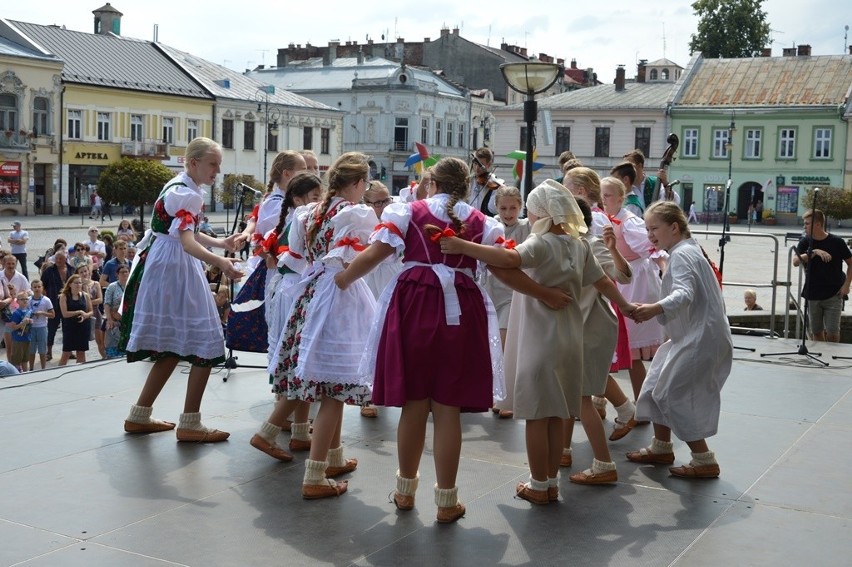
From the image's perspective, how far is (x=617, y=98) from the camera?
6169cm

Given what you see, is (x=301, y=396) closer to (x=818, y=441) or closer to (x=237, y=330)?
(x=237, y=330)

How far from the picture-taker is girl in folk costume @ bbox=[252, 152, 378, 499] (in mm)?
5379

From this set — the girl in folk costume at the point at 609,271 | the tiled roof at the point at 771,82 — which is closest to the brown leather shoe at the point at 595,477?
the girl in folk costume at the point at 609,271

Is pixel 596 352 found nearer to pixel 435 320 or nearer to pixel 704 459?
pixel 704 459

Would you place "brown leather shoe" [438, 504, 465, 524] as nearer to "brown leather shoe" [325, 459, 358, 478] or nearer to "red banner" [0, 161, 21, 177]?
"brown leather shoe" [325, 459, 358, 478]

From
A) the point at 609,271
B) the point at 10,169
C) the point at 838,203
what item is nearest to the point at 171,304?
the point at 609,271

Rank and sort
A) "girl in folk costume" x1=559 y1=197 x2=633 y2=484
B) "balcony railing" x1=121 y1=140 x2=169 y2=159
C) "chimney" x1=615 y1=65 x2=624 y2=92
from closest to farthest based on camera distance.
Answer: "girl in folk costume" x1=559 y1=197 x2=633 y2=484 → "balcony railing" x1=121 y1=140 x2=169 y2=159 → "chimney" x1=615 y1=65 x2=624 y2=92

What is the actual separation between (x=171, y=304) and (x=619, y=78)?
58146 mm

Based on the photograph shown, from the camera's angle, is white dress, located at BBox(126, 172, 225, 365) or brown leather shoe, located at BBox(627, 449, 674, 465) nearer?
brown leather shoe, located at BBox(627, 449, 674, 465)

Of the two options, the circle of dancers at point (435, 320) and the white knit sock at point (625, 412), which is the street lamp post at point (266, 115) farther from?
the white knit sock at point (625, 412)

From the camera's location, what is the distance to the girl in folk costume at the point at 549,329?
16.8ft

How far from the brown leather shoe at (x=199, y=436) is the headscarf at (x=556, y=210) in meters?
2.57

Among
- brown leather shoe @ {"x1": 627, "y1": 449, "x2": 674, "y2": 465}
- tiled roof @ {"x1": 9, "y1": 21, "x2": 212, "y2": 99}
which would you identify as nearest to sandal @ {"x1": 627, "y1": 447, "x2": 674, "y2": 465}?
brown leather shoe @ {"x1": 627, "y1": 449, "x2": 674, "y2": 465}

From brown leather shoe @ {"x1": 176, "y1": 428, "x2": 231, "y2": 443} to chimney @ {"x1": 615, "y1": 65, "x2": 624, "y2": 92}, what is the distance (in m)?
57.8
